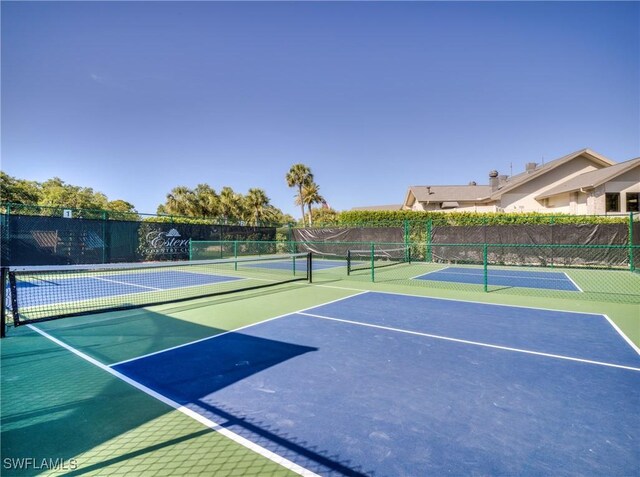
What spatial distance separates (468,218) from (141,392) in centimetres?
2087

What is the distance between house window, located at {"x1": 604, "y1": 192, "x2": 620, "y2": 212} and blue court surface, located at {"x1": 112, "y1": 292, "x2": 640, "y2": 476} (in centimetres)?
1962

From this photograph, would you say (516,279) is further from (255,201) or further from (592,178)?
(255,201)

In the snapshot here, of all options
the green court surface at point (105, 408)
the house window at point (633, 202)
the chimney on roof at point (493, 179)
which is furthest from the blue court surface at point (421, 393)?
the chimney on roof at point (493, 179)

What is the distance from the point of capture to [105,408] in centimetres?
341

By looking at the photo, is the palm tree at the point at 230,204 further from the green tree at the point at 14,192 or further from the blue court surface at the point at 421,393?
the blue court surface at the point at 421,393

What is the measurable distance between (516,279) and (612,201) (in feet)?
46.0

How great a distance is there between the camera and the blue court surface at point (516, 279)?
1134 centimetres

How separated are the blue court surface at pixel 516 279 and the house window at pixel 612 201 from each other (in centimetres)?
1044

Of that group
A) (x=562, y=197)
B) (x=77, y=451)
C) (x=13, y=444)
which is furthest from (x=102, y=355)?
(x=562, y=197)

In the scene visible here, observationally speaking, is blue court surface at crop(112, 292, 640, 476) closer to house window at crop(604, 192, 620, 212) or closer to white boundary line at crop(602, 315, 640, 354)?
white boundary line at crop(602, 315, 640, 354)

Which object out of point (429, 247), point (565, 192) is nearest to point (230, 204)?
point (429, 247)

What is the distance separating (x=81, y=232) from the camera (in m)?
16.0

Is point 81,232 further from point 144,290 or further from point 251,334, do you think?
point 251,334

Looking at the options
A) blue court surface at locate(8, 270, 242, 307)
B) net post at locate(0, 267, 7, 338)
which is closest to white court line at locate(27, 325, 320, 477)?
net post at locate(0, 267, 7, 338)
